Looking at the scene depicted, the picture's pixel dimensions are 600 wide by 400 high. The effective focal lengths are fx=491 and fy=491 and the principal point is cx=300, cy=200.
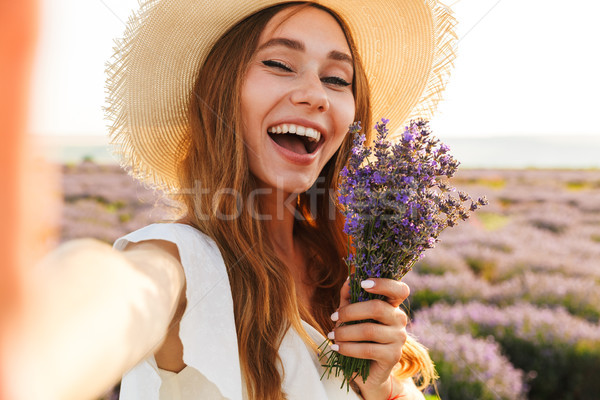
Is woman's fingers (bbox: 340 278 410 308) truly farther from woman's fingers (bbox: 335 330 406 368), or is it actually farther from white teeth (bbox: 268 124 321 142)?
white teeth (bbox: 268 124 321 142)

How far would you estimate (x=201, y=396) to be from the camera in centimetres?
144

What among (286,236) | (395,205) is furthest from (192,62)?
(395,205)

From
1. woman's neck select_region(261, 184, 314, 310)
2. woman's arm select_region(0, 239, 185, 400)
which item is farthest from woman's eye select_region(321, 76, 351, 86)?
woman's arm select_region(0, 239, 185, 400)

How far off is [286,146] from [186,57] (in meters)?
0.58

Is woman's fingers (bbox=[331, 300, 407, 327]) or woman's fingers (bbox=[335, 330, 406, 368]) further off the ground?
woman's fingers (bbox=[331, 300, 407, 327])

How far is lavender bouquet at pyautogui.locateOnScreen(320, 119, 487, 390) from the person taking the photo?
1.43 meters

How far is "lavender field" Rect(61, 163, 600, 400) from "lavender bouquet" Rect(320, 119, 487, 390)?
4.09 feet

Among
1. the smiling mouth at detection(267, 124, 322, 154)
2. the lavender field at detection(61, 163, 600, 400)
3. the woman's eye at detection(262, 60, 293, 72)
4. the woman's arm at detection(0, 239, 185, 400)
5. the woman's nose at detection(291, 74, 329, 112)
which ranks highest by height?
the woman's eye at detection(262, 60, 293, 72)

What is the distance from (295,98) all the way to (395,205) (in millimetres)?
556

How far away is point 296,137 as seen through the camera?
6.25ft

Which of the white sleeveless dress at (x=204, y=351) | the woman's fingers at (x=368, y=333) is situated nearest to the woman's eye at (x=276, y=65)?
the white sleeveless dress at (x=204, y=351)

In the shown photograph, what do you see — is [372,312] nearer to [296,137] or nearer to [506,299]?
[296,137]

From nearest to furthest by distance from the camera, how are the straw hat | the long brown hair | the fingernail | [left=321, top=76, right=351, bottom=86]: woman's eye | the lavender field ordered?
the fingernail, the long brown hair, [left=321, top=76, right=351, bottom=86]: woman's eye, the straw hat, the lavender field

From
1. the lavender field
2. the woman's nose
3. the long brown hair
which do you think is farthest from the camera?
the lavender field
